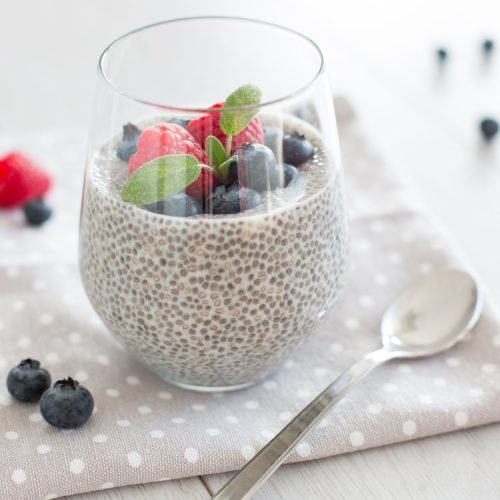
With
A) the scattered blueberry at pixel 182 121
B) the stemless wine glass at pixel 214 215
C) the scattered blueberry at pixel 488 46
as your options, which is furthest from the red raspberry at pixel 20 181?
the scattered blueberry at pixel 488 46

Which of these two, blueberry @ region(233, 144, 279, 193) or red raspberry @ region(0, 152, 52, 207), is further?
red raspberry @ region(0, 152, 52, 207)

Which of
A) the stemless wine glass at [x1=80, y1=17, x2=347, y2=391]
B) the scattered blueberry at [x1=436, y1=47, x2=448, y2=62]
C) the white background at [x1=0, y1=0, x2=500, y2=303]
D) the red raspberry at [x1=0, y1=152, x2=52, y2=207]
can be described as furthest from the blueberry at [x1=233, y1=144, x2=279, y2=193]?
the scattered blueberry at [x1=436, y1=47, x2=448, y2=62]

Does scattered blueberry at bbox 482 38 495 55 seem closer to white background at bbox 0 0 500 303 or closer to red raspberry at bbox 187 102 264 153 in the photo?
white background at bbox 0 0 500 303

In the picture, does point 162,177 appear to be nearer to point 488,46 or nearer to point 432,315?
point 432,315

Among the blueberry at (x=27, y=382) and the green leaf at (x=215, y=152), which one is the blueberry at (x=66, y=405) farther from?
the green leaf at (x=215, y=152)

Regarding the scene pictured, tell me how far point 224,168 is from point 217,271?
0.09 metres

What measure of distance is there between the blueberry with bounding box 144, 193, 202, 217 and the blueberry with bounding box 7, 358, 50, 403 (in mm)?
227

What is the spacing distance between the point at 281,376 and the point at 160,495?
0.65 ft

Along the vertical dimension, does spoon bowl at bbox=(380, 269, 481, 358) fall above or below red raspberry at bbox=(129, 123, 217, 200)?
below

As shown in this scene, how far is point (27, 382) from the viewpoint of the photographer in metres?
0.86

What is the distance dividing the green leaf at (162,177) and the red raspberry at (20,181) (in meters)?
0.49

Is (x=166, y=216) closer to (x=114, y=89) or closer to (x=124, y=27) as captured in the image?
(x=114, y=89)

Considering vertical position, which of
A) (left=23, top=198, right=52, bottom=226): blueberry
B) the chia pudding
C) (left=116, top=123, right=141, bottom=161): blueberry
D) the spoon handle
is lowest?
(left=23, top=198, right=52, bottom=226): blueberry

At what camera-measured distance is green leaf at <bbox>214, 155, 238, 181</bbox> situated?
2.46 ft
